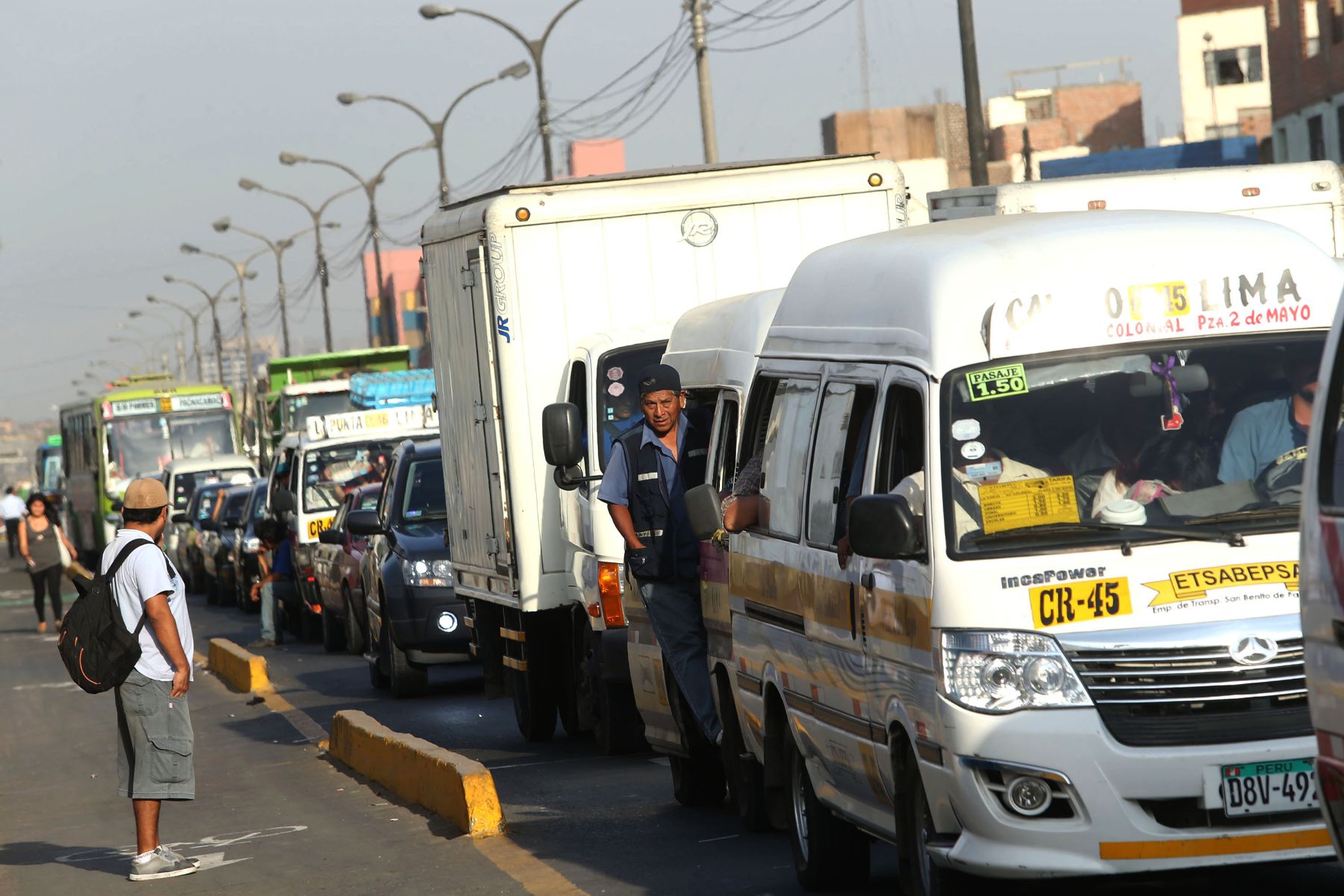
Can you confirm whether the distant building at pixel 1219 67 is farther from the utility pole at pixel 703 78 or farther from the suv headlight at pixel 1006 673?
the suv headlight at pixel 1006 673

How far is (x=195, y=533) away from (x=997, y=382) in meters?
34.3

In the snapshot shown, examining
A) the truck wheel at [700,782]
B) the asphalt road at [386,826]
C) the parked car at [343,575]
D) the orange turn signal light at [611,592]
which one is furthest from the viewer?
the parked car at [343,575]

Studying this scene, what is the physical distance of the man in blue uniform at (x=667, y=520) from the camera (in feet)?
30.5

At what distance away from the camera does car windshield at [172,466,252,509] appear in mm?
39969

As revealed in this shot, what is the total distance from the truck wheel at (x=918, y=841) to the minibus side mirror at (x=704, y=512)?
1950 millimetres

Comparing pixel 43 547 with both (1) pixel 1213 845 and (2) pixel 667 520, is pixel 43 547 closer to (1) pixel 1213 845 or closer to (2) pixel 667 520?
(2) pixel 667 520

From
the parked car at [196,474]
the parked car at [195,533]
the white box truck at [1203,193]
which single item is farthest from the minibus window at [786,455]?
the parked car at [196,474]

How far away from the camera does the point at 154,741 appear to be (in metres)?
9.36

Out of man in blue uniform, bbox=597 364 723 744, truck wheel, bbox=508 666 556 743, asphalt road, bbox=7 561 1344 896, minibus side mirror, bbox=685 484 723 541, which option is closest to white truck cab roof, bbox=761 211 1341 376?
minibus side mirror, bbox=685 484 723 541

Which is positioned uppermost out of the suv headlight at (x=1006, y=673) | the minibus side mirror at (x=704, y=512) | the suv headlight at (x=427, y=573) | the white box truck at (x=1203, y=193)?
the white box truck at (x=1203, y=193)

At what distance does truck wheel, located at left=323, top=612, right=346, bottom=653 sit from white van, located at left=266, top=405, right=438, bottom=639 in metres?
0.03

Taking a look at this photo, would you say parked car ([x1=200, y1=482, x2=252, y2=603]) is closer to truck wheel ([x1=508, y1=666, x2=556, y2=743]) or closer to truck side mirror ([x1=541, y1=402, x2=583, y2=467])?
truck wheel ([x1=508, y1=666, x2=556, y2=743])

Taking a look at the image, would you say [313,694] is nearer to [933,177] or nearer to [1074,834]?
[1074,834]

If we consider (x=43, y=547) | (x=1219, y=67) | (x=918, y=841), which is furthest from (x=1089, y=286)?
(x=1219, y=67)
